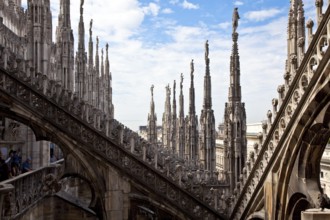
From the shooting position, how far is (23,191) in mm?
10961

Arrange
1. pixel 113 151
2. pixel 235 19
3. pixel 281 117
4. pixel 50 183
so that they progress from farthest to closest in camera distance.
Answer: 1. pixel 235 19
2. pixel 50 183
3. pixel 113 151
4. pixel 281 117

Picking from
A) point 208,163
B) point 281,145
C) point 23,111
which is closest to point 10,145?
point 23,111

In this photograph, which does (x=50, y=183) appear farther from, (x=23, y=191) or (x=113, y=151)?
(x=113, y=151)

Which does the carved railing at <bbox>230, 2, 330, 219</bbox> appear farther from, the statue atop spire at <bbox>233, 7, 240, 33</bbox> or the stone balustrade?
the statue atop spire at <bbox>233, 7, 240, 33</bbox>

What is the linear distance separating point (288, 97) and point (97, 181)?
19.1 feet

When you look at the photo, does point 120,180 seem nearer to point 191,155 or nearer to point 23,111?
point 23,111

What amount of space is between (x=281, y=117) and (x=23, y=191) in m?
6.84

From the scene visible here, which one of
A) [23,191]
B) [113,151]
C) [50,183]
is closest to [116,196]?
[113,151]

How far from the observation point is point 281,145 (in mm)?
9062

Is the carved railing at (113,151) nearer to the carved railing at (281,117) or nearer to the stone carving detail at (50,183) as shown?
the carved railing at (281,117)

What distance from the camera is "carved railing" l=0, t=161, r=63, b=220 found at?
870cm

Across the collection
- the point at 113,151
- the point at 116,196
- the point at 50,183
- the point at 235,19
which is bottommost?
the point at 116,196

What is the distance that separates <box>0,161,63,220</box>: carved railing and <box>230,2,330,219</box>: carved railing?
18.3 feet

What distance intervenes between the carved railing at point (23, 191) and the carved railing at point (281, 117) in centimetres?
558
